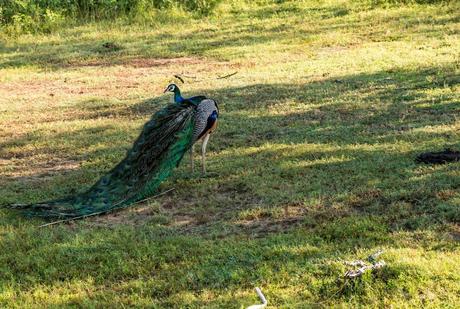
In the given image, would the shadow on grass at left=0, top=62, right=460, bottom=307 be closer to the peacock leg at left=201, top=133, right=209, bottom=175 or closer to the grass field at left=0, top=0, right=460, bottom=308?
the grass field at left=0, top=0, right=460, bottom=308

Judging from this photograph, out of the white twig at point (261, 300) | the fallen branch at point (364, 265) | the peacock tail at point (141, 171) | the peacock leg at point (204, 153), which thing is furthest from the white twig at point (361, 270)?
the peacock leg at point (204, 153)

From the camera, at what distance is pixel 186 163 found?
780 centimetres

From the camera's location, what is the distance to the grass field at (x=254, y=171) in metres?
4.88

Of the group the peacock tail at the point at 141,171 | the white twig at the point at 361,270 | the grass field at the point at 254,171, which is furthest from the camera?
the peacock tail at the point at 141,171

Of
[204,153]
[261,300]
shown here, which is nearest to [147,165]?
[204,153]

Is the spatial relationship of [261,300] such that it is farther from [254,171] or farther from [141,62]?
[141,62]

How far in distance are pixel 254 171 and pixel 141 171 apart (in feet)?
4.00

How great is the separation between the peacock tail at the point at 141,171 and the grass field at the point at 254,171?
0.47ft

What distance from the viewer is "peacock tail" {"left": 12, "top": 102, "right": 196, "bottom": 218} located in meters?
6.34

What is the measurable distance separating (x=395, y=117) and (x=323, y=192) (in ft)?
8.97


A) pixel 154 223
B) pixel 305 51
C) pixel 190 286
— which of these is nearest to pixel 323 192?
pixel 154 223

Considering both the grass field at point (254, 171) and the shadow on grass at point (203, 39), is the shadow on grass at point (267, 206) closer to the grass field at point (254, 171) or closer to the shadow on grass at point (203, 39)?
the grass field at point (254, 171)

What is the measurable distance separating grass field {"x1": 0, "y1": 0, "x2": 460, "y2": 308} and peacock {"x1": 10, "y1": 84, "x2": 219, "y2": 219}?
15cm

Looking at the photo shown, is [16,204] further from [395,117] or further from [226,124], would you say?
[395,117]
